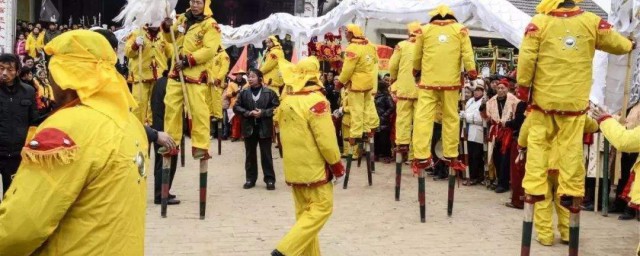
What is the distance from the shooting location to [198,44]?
25.8 ft

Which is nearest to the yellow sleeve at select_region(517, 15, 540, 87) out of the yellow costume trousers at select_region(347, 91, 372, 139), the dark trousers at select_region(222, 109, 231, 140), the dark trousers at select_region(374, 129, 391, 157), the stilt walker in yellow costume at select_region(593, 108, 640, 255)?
the stilt walker in yellow costume at select_region(593, 108, 640, 255)

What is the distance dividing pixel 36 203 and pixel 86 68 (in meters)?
0.62

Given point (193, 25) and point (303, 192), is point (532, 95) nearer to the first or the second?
point (303, 192)

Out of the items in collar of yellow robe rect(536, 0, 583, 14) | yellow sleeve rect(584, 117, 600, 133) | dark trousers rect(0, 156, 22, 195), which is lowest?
dark trousers rect(0, 156, 22, 195)

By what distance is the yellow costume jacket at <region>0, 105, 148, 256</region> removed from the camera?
2.70 m

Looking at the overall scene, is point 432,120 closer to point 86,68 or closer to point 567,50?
point 567,50

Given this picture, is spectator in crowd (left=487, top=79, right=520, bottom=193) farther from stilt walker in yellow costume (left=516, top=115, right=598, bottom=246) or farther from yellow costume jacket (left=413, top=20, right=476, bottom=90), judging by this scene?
stilt walker in yellow costume (left=516, top=115, right=598, bottom=246)

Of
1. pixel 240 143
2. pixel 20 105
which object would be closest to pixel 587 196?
pixel 20 105

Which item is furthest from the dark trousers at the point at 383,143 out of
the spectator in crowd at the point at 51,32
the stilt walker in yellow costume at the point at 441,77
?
the spectator in crowd at the point at 51,32

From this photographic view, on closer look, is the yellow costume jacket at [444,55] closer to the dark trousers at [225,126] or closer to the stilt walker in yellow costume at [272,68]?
the stilt walker in yellow costume at [272,68]

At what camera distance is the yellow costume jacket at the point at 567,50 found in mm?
6078

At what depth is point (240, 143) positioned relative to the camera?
16062mm

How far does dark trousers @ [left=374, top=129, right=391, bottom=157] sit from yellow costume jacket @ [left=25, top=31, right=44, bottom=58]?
1222cm

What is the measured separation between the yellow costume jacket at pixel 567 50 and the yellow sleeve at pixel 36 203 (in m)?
4.50
